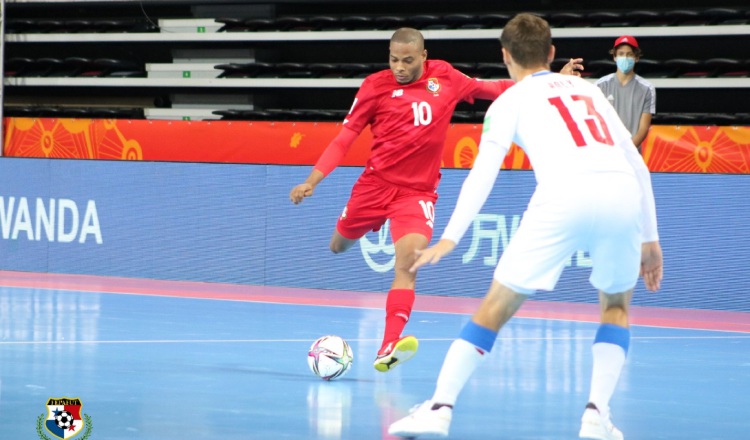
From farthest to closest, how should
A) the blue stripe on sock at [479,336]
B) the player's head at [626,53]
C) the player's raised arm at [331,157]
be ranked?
1. the player's head at [626,53]
2. the player's raised arm at [331,157]
3. the blue stripe on sock at [479,336]

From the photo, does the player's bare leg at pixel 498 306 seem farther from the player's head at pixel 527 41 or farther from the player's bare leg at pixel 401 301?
the player's bare leg at pixel 401 301

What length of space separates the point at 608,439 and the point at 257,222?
24.4 feet

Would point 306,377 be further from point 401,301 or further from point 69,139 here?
point 69,139

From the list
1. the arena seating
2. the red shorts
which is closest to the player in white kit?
the red shorts

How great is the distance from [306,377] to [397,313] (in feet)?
1.89

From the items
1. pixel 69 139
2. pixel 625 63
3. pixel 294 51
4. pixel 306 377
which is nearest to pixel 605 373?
pixel 306 377

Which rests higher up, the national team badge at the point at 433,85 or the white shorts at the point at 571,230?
the national team badge at the point at 433,85

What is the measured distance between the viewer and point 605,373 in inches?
183

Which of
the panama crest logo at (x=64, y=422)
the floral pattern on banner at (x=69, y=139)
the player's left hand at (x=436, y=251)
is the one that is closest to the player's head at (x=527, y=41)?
the player's left hand at (x=436, y=251)

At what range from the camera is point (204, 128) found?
14.4 meters

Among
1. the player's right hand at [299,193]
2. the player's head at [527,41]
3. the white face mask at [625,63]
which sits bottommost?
the player's right hand at [299,193]

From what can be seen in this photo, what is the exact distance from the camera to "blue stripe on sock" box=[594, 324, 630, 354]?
472 centimetres

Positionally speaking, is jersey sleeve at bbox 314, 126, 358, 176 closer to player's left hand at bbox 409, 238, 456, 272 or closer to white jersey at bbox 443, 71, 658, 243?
white jersey at bbox 443, 71, 658, 243

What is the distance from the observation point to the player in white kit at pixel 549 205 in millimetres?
4410
